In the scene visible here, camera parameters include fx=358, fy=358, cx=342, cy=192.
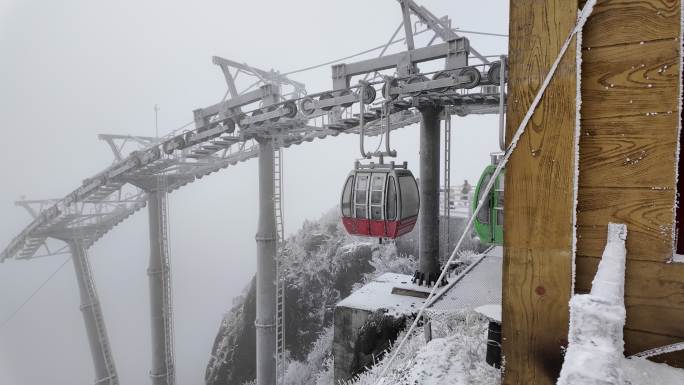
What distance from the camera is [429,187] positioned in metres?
9.37

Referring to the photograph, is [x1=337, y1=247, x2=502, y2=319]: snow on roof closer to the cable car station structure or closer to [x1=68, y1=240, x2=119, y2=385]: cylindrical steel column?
the cable car station structure

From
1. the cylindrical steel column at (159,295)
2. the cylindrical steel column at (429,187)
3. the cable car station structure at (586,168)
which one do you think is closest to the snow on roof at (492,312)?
the cable car station structure at (586,168)

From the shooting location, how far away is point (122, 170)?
47.5ft

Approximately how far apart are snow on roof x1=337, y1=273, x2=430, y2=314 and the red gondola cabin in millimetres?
2358

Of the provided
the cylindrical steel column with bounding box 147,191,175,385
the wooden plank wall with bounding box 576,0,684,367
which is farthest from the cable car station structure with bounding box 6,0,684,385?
the cylindrical steel column with bounding box 147,191,175,385

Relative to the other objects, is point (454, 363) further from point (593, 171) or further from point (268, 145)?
point (268, 145)

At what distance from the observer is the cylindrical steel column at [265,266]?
1170 centimetres

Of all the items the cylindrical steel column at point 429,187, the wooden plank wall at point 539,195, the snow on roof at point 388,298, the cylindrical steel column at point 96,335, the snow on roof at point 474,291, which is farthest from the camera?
the cylindrical steel column at point 96,335

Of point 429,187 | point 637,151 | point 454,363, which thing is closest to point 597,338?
point 637,151

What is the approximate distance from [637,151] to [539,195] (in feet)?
1.62

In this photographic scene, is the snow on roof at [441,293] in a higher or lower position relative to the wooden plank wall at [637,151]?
lower

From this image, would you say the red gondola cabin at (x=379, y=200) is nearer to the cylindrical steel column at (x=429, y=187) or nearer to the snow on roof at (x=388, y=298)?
the snow on roof at (x=388, y=298)

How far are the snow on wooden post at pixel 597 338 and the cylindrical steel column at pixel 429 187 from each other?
7989mm

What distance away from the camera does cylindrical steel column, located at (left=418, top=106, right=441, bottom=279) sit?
30.2ft
